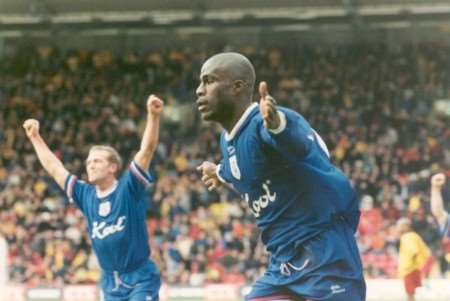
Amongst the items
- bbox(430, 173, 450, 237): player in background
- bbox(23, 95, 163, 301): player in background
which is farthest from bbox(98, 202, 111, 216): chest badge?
bbox(430, 173, 450, 237): player in background

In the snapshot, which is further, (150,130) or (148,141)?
(148,141)

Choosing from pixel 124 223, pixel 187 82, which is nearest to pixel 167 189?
pixel 187 82

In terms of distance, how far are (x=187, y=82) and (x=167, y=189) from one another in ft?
20.4

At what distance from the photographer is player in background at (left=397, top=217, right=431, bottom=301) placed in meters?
16.6

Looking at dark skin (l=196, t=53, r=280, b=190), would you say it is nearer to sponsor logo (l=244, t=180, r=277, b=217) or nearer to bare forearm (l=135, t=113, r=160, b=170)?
sponsor logo (l=244, t=180, r=277, b=217)

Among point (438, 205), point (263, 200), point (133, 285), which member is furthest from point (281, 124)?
point (438, 205)

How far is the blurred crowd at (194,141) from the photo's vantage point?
22.2m

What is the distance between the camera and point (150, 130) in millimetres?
7887

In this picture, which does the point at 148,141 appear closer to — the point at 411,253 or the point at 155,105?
the point at 155,105

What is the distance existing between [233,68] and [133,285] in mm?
3136

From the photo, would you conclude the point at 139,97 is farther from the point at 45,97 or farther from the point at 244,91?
the point at 244,91

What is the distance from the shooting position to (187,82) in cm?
3033

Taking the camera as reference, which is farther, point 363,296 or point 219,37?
point 219,37

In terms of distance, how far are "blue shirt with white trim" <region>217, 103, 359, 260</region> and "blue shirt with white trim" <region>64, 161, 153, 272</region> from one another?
2900 millimetres
